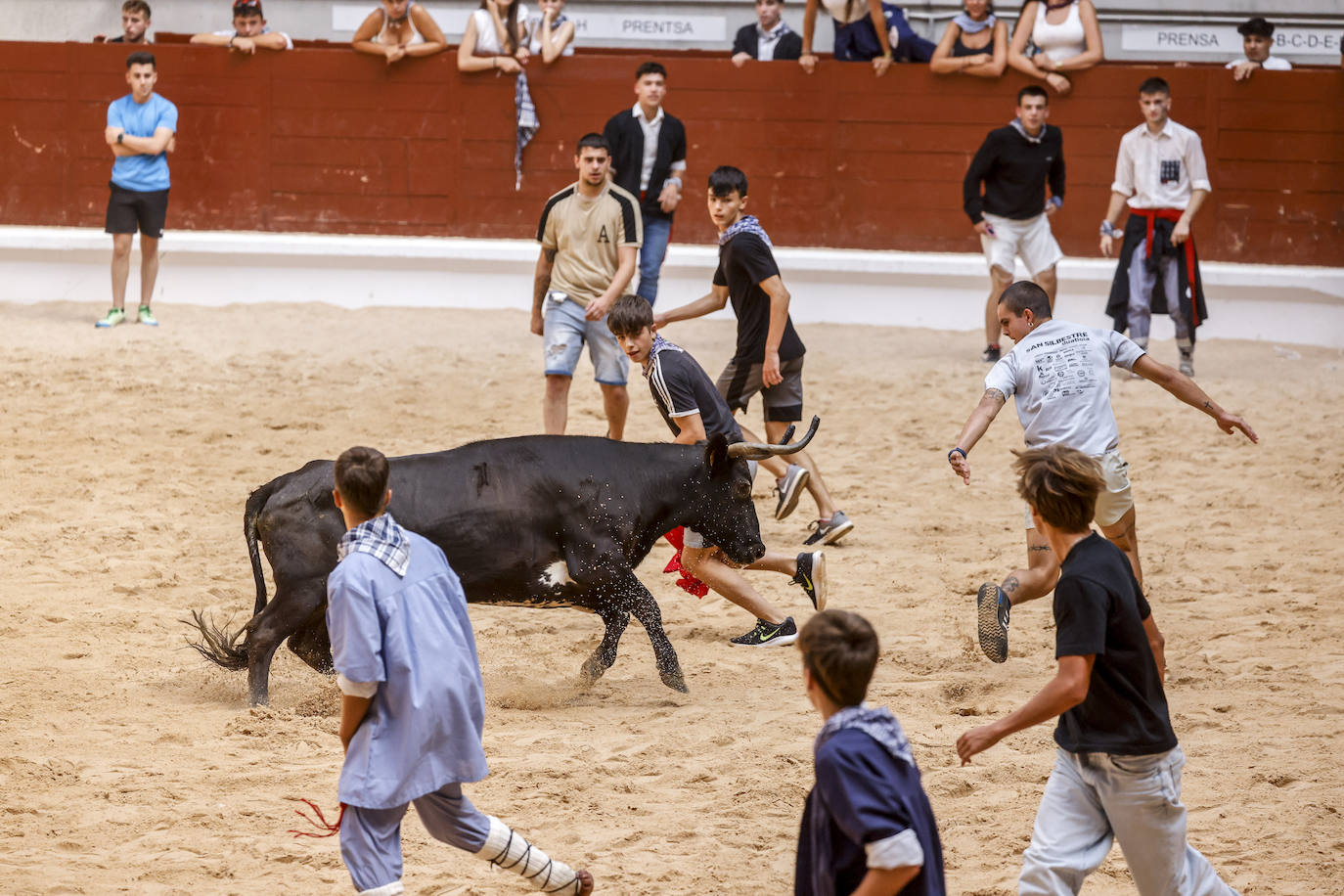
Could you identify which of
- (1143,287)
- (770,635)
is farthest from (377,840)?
(1143,287)

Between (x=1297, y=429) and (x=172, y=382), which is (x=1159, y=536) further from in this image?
(x=172, y=382)

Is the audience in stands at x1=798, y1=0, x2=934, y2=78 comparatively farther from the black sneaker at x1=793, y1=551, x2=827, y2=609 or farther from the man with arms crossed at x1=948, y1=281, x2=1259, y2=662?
the man with arms crossed at x1=948, y1=281, x2=1259, y2=662

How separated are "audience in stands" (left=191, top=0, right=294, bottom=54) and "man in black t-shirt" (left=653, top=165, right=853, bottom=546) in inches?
270

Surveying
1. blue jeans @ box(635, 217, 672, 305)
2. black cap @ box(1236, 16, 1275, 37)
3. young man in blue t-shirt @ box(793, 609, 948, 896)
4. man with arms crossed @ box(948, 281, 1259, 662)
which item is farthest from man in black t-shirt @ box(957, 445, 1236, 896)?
black cap @ box(1236, 16, 1275, 37)

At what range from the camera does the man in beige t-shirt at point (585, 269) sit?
7820 millimetres

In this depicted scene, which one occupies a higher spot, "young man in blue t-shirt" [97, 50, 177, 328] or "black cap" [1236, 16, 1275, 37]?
"black cap" [1236, 16, 1275, 37]

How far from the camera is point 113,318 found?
11.5m

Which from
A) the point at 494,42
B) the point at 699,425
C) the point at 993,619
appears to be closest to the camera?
the point at 993,619

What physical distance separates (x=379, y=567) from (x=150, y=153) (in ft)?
30.3

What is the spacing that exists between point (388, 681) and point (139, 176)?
30.4 ft

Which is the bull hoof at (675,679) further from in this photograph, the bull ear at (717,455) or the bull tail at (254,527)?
the bull tail at (254,527)

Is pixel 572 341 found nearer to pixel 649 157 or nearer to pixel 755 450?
pixel 755 450

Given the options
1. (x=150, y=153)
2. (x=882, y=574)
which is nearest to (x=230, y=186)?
(x=150, y=153)

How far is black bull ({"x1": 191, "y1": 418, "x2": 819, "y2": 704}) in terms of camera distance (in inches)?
207
